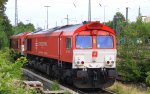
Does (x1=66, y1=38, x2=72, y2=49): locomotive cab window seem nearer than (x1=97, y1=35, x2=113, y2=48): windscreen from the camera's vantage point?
Yes

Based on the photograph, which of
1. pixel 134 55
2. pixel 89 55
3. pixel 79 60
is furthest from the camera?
pixel 134 55

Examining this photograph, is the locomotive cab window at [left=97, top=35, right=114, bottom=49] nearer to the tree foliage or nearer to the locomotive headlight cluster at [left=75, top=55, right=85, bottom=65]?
the locomotive headlight cluster at [left=75, top=55, right=85, bottom=65]

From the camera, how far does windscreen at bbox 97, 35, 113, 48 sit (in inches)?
769

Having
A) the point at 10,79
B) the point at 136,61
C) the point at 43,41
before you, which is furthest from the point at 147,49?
the point at 10,79

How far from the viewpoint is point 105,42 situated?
19.7 meters

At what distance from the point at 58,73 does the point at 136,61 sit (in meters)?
5.68

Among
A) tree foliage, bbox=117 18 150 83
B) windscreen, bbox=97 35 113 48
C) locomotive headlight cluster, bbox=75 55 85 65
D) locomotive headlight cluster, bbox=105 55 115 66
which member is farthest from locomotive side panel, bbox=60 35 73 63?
tree foliage, bbox=117 18 150 83

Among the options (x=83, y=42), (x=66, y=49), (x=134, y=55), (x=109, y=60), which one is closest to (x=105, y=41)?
(x=109, y=60)

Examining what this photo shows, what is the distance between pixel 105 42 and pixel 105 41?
46 mm

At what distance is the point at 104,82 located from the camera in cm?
1961

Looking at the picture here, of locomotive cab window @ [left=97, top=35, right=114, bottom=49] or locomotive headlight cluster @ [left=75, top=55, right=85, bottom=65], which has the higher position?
locomotive cab window @ [left=97, top=35, right=114, bottom=49]

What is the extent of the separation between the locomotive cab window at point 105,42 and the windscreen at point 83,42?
41 cm

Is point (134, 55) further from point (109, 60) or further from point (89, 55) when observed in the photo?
point (89, 55)

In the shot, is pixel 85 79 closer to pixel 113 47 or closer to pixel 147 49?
pixel 113 47
